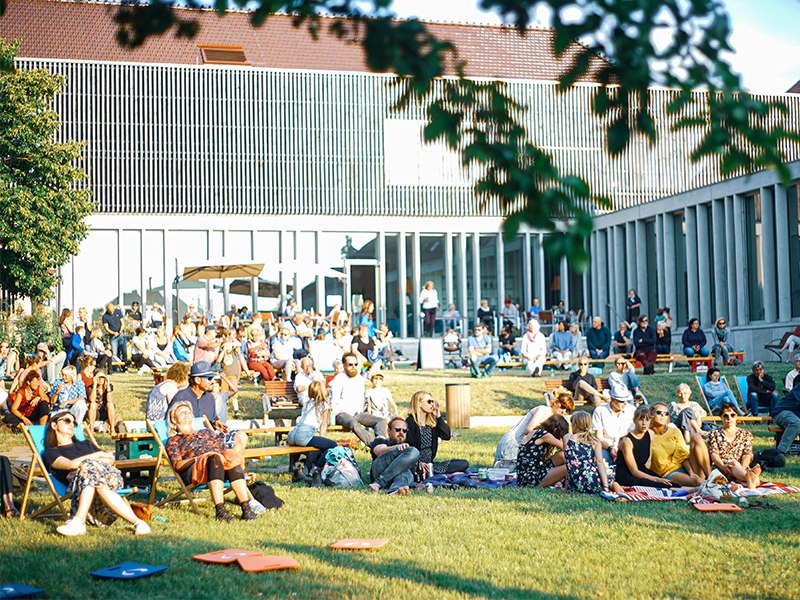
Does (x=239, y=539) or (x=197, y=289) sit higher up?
(x=197, y=289)

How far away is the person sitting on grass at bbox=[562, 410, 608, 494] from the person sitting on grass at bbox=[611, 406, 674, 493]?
0.72 feet

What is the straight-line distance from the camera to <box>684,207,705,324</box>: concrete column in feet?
114

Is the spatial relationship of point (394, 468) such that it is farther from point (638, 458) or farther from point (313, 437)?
point (638, 458)

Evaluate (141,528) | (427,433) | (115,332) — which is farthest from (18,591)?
(115,332)

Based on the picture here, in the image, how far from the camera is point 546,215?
159 inches

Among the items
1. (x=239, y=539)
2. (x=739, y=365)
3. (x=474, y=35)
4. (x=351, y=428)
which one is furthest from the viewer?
(x=474, y=35)

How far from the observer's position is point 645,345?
25.2m

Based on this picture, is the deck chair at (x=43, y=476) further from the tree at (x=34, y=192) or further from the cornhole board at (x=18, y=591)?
the tree at (x=34, y=192)

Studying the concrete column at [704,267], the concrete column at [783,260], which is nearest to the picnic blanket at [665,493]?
the concrete column at [783,260]

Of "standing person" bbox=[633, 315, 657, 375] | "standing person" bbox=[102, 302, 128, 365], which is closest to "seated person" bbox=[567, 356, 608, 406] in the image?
"standing person" bbox=[633, 315, 657, 375]

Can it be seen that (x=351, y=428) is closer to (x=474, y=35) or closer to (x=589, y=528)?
(x=589, y=528)

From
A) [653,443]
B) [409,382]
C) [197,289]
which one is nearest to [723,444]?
[653,443]

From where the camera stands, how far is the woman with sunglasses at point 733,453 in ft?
39.9

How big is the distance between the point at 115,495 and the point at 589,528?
403 cm
